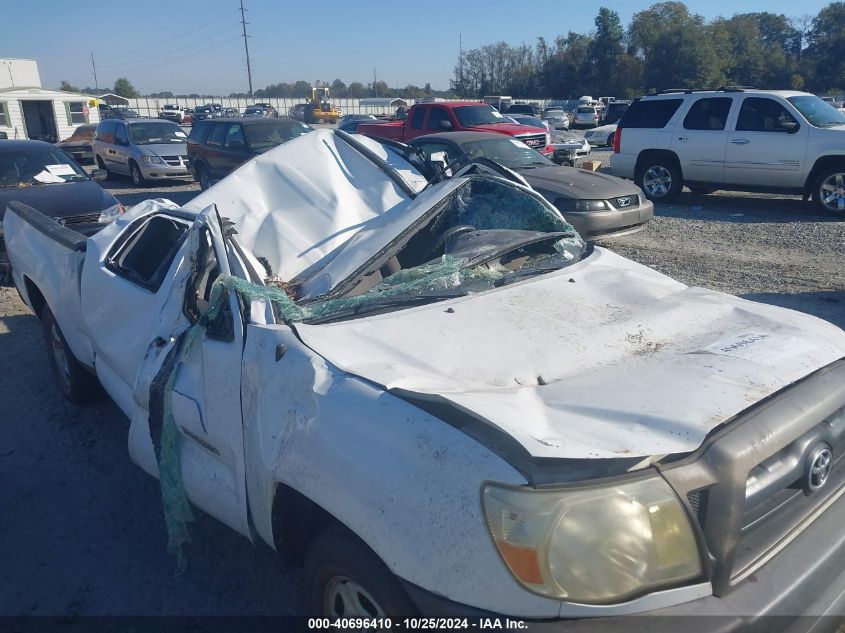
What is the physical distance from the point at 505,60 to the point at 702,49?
105 ft

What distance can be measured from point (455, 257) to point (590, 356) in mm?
1044

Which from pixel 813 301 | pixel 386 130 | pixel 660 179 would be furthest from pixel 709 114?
pixel 386 130

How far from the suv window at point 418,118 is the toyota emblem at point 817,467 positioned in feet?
46.3

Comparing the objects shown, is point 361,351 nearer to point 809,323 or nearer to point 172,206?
point 809,323

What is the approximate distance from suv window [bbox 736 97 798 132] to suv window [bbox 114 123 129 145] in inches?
554

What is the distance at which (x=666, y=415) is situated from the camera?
192 centimetres

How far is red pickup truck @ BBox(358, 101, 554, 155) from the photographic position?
14867 millimetres

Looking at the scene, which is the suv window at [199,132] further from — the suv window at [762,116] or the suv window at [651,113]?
the suv window at [762,116]

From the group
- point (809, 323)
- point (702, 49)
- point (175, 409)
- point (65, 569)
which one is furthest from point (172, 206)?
point (702, 49)

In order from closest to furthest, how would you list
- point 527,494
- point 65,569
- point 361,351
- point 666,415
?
point 527,494 → point 666,415 → point 361,351 → point 65,569

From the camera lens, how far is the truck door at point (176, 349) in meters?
2.61

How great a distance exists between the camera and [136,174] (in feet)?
55.7

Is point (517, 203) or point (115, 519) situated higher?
point (517, 203)

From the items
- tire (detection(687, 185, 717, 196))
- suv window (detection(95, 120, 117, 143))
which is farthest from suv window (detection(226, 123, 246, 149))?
tire (detection(687, 185, 717, 196))
